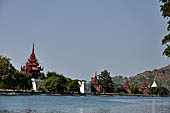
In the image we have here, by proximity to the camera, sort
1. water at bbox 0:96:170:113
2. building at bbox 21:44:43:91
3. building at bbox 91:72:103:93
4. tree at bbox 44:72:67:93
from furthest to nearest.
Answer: building at bbox 91:72:103:93, building at bbox 21:44:43:91, tree at bbox 44:72:67:93, water at bbox 0:96:170:113

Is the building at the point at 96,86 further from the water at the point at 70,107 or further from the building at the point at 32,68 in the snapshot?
the water at the point at 70,107

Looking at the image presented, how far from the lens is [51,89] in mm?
93562

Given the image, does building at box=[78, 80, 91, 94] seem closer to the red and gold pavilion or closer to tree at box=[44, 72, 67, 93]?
the red and gold pavilion

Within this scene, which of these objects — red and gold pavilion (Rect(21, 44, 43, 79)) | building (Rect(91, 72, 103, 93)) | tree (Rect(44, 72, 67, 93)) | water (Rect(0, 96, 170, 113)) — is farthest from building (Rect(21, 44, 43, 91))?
water (Rect(0, 96, 170, 113))

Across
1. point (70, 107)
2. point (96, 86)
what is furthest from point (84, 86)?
point (70, 107)

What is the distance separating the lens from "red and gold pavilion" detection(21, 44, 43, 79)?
364 feet

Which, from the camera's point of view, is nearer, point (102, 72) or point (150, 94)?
point (102, 72)

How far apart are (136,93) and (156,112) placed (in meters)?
138

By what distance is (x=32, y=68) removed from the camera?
110938mm

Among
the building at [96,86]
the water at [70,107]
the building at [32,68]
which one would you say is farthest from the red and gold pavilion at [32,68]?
the water at [70,107]

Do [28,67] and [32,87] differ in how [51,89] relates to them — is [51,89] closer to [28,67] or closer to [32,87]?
[32,87]

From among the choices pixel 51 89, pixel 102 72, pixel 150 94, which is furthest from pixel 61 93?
pixel 150 94

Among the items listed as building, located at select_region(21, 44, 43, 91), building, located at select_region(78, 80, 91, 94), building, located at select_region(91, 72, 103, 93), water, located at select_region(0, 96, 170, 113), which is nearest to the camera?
water, located at select_region(0, 96, 170, 113)

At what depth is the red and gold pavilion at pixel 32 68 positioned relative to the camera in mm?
110875
